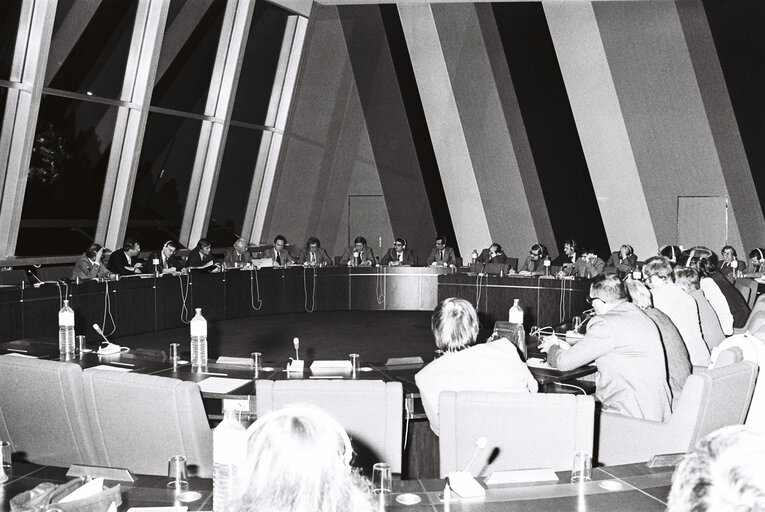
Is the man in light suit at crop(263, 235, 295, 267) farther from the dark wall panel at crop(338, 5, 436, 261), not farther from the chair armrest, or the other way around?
the chair armrest

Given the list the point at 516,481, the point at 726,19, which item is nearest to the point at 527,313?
the point at 726,19

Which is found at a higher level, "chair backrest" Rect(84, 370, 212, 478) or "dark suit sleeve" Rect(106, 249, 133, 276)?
"dark suit sleeve" Rect(106, 249, 133, 276)

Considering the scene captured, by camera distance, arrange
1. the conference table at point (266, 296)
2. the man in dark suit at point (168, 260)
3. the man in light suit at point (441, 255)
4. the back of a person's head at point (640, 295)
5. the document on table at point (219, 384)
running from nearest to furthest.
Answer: the document on table at point (219, 384) → the back of a person's head at point (640, 295) → the conference table at point (266, 296) → the man in dark suit at point (168, 260) → the man in light suit at point (441, 255)

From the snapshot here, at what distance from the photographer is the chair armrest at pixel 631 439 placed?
126 inches

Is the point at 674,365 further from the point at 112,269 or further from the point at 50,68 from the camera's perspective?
the point at 50,68

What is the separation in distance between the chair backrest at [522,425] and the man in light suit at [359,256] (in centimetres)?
852

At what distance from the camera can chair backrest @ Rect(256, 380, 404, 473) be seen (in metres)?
2.87

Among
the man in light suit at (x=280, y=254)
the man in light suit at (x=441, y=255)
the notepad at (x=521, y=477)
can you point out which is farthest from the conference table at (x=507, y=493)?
the man in light suit at (x=441, y=255)

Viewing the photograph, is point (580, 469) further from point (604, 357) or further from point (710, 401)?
point (604, 357)

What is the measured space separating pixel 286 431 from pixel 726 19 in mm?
12483

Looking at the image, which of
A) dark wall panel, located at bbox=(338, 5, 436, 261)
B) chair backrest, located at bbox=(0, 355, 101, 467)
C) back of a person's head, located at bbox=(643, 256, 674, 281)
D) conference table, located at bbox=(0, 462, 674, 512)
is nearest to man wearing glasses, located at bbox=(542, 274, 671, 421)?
conference table, located at bbox=(0, 462, 674, 512)

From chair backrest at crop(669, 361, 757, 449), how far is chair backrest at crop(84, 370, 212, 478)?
1998mm

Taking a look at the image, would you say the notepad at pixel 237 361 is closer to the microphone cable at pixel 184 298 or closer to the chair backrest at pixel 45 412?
the chair backrest at pixel 45 412

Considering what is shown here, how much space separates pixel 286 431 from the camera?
134 cm
